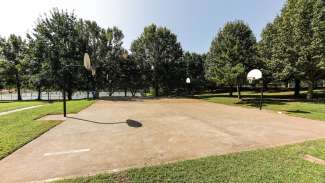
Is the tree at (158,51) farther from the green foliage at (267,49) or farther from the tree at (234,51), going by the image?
the green foliage at (267,49)

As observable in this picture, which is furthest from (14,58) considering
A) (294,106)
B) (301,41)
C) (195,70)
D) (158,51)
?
(301,41)

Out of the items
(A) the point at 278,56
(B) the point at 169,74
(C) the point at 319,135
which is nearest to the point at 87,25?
(B) the point at 169,74

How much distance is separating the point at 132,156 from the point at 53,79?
23.0 metres

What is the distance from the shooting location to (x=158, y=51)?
30.0 metres

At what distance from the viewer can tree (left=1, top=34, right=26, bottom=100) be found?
91.3 feet

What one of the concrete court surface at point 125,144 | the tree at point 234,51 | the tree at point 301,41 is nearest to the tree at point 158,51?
the tree at point 234,51

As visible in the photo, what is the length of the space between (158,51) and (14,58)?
930 inches

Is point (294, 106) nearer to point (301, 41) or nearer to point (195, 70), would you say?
point (301, 41)

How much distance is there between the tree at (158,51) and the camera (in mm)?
29750

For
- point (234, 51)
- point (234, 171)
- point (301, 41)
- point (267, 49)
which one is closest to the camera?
point (234, 171)

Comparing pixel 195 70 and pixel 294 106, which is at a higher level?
pixel 195 70

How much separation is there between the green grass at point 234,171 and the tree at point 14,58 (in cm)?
3149

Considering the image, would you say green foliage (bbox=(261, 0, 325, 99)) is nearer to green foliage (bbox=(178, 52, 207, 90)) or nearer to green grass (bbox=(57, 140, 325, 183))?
green grass (bbox=(57, 140, 325, 183))

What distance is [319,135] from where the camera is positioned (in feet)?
20.8
